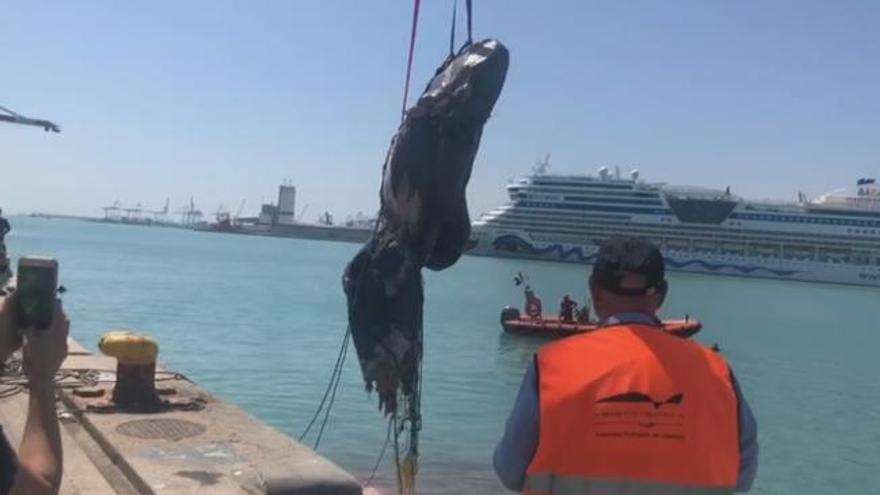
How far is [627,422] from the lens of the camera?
2.49 metres

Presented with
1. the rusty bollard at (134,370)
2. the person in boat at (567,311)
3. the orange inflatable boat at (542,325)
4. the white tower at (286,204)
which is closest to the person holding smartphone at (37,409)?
the rusty bollard at (134,370)

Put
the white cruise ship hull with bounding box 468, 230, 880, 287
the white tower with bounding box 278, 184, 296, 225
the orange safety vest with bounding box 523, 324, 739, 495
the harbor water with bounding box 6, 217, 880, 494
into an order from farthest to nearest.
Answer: the white tower with bounding box 278, 184, 296, 225
the white cruise ship hull with bounding box 468, 230, 880, 287
the harbor water with bounding box 6, 217, 880, 494
the orange safety vest with bounding box 523, 324, 739, 495

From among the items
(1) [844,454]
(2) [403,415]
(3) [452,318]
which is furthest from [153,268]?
(2) [403,415]

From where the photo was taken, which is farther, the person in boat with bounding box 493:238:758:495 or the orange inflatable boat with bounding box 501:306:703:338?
the orange inflatable boat with bounding box 501:306:703:338

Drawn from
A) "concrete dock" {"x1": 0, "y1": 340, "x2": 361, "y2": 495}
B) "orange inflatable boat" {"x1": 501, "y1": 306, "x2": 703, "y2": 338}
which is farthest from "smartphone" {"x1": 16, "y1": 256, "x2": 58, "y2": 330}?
"orange inflatable boat" {"x1": 501, "y1": 306, "x2": 703, "y2": 338}

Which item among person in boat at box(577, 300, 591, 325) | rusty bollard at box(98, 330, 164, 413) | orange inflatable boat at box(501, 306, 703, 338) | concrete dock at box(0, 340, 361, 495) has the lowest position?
orange inflatable boat at box(501, 306, 703, 338)

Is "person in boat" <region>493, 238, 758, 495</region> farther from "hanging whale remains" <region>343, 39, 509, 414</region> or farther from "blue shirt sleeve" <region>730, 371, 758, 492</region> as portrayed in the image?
"hanging whale remains" <region>343, 39, 509, 414</region>

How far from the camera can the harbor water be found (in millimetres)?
14758

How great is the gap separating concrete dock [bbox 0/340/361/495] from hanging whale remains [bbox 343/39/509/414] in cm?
204

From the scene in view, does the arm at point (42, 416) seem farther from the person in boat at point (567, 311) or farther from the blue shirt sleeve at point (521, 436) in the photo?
the person in boat at point (567, 311)

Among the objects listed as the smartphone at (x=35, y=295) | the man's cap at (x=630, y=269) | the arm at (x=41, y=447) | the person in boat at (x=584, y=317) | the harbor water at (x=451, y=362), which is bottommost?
the harbor water at (x=451, y=362)

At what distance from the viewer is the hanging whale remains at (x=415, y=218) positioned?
375 centimetres

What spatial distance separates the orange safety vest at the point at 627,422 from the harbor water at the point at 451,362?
7.73m

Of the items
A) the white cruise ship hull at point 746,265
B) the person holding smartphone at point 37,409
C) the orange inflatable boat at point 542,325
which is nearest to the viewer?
the person holding smartphone at point 37,409
